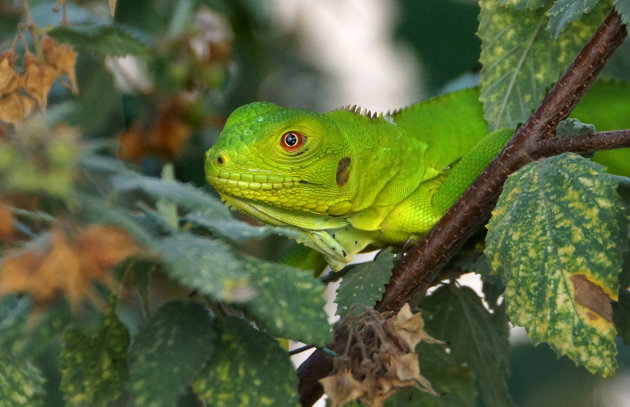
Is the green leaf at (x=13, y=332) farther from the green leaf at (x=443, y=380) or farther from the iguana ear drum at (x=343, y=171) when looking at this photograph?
the iguana ear drum at (x=343, y=171)

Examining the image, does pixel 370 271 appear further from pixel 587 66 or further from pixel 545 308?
pixel 587 66

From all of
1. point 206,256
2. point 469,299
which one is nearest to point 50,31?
point 206,256

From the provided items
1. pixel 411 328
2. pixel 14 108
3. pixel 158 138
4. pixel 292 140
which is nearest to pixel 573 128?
pixel 411 328

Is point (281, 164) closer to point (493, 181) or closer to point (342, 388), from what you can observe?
point (493, 181)

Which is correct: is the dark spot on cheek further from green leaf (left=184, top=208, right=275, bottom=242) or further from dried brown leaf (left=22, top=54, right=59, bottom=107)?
green leaf (left=184, top=208, right=275, bottom=242)

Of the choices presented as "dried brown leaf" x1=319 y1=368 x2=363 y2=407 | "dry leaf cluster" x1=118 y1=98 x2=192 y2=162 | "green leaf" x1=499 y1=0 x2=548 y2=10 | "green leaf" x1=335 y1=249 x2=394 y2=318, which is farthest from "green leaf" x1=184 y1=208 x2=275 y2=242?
"dry leaf cluster" x1=118 y1=98 x2=192 y2=162

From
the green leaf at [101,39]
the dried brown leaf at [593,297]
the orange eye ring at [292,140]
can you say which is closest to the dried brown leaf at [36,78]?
the green leaf at [101,39]
